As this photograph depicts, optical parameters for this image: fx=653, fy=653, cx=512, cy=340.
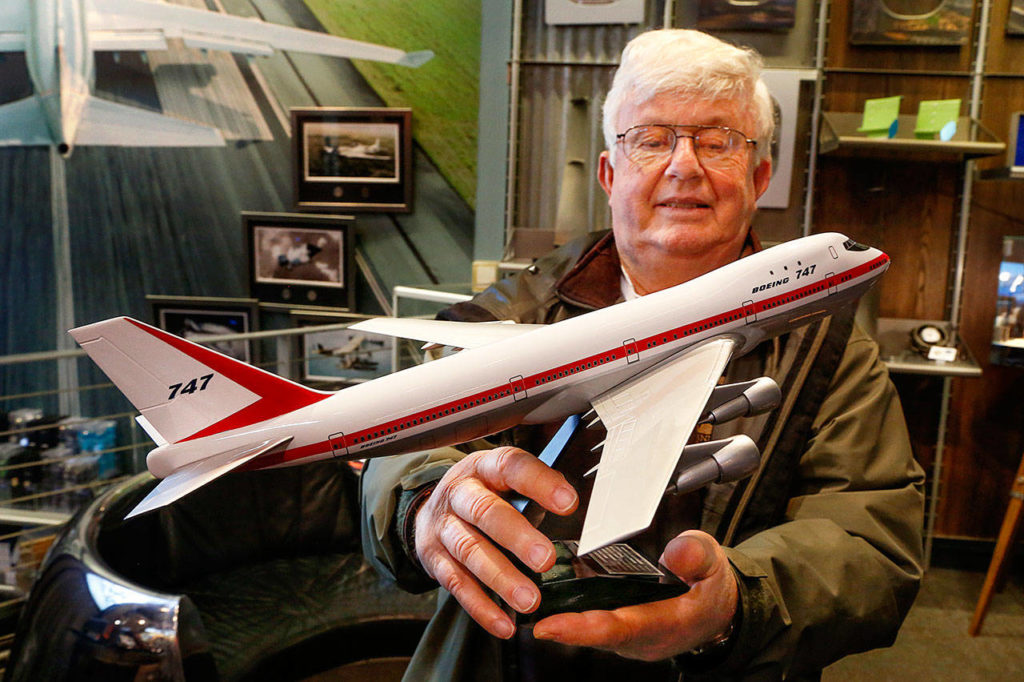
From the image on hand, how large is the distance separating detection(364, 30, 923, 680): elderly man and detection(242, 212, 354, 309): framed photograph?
3.47 m

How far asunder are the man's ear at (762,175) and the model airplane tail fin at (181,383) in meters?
1.14

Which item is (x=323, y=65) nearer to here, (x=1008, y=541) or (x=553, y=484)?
(x=553, y=484)

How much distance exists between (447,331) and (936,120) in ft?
10.9

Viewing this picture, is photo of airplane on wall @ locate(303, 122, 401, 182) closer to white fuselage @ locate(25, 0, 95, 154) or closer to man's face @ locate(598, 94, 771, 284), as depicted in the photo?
white fuselage @ locate(25, 0, 95, 154)

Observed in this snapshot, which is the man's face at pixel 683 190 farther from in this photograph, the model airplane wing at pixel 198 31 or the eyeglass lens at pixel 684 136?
the model airplane wing at pixel 198 31

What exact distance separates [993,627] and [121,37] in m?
6.91

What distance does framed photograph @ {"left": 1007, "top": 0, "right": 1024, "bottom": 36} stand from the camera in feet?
12.6

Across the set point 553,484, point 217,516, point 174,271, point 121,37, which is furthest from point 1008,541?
point 121,37

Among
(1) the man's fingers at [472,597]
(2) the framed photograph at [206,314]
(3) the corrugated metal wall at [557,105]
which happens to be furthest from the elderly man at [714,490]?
(2) the framed photograph at [206,314]

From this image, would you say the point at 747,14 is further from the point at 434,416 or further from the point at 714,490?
the point at 434,416

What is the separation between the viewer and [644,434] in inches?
39.3

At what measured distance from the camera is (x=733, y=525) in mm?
1385

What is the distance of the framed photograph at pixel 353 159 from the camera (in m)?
4.73

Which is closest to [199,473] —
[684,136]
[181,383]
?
[181,383]
